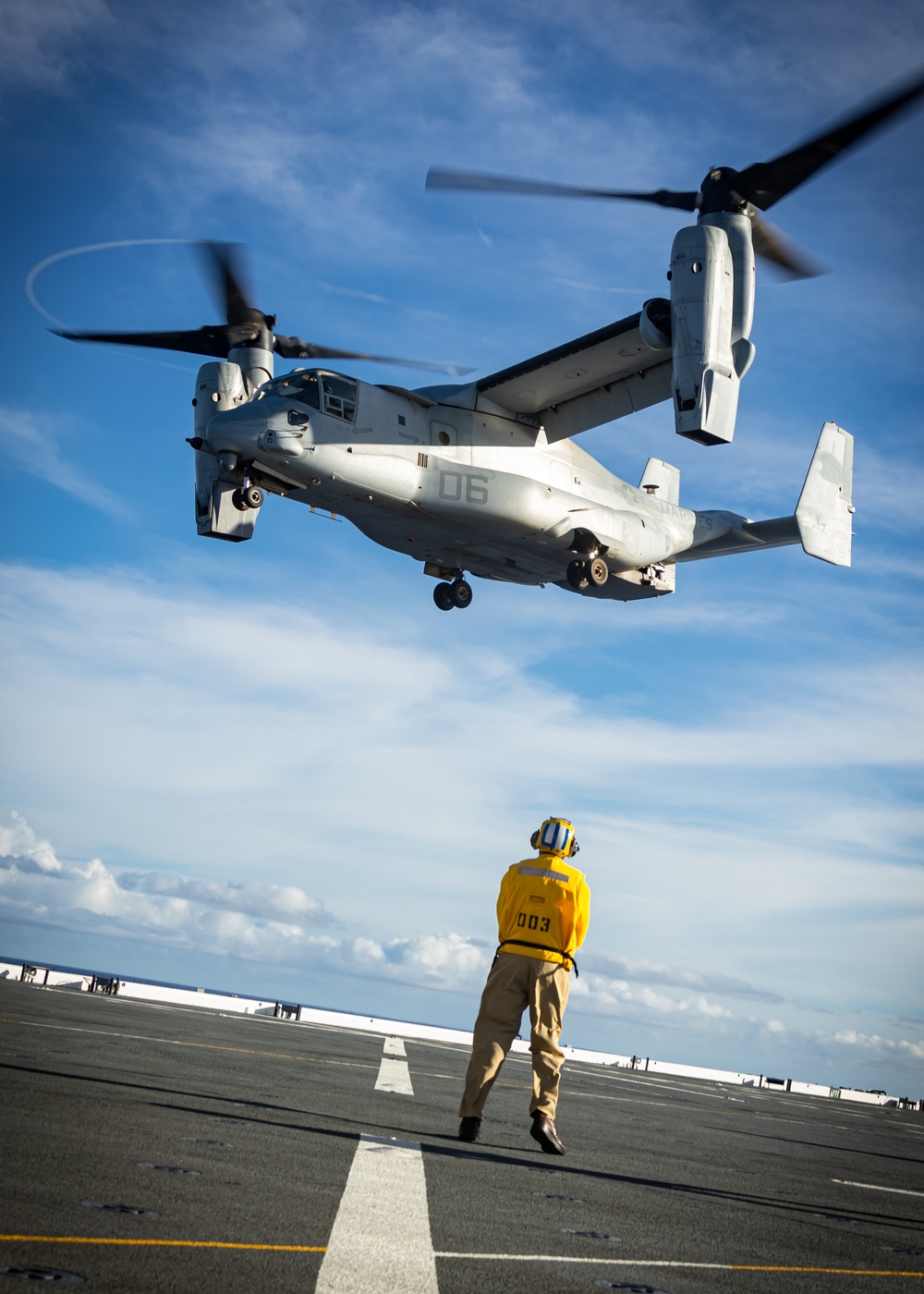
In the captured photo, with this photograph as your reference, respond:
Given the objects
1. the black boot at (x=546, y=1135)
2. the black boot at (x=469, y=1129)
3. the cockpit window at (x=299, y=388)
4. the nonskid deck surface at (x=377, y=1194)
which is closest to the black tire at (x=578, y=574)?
the cockpit window at (x=299, y=388)

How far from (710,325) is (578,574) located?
25.9 feet

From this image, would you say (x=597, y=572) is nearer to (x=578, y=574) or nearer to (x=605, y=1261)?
(x=578, y=574)

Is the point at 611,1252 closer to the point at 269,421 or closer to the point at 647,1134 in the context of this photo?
the point at 647,1134

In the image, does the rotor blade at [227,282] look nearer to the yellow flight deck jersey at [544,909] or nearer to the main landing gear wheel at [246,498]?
the main landing gear wheel at [246,498]

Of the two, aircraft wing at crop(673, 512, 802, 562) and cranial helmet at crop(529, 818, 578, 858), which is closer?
cranial helmet at crop(529, 818, 578, 858)

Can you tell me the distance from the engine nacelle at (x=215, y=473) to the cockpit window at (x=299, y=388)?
2.56m

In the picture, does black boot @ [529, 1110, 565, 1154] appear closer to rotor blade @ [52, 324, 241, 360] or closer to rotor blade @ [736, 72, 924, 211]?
rotor blade @ [736, 72, 924, 211]

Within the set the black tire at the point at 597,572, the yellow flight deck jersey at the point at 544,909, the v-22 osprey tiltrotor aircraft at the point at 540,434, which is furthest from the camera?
the black tire at the point at 597,572

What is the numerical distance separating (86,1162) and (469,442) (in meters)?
23.1

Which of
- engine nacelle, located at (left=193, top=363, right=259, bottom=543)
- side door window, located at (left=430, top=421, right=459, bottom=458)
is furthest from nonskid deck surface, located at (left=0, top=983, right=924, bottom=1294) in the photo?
side door window, located at (left=430, top=421, right=459, bottom=458)

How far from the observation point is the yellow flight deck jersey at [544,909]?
8.38 m

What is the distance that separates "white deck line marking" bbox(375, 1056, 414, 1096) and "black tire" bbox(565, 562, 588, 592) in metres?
13.8

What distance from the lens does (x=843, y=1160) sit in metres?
11.7

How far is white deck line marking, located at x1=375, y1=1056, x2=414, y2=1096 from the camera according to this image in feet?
38.1
